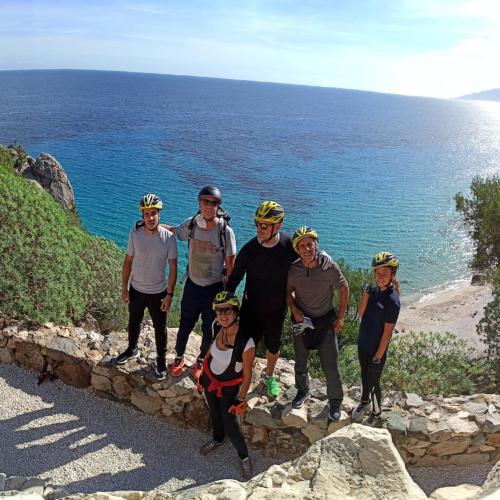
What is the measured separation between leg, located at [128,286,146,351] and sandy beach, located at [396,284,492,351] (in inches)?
689

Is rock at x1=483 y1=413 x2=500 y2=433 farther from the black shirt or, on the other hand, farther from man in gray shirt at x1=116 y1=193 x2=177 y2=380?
man in gray shirt at x1=116 y1=193 x2=177 y2=380

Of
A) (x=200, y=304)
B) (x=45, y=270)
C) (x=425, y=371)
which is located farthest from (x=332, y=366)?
(x=45, y=270)

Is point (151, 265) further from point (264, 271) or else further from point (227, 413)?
point (227, 413)

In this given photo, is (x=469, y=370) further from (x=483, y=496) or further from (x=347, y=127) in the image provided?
(x=347, y=127)

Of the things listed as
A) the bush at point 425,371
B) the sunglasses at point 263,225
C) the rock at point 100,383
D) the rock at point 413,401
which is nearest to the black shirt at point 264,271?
the sunglasses at point 263,225

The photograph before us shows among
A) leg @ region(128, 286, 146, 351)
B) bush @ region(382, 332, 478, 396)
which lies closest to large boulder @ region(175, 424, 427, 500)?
leg @ region(128, 286, 146, 351)

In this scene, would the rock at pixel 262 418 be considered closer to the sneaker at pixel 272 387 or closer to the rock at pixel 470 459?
the sneaker at pixel 272 387

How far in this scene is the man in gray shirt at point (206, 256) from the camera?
20.9 ft

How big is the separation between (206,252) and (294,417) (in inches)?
99.5

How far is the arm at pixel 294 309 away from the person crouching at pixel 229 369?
2.32ft

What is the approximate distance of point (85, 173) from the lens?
2064 inches

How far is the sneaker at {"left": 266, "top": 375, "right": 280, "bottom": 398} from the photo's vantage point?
6824 mm

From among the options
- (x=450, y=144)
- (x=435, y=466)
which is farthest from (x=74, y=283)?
(x=450, y=144)

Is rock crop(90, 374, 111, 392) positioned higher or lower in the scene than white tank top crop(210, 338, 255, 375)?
lower
